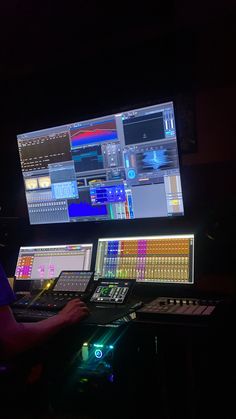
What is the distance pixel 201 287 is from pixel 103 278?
584 mm

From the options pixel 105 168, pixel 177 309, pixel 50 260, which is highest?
pixel 105 168

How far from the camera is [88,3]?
2.72 m

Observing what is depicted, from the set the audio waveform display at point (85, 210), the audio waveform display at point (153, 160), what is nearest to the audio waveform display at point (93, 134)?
the audio waveform display at point (153, 160)

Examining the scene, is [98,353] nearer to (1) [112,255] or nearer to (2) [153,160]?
(1) [112,255]

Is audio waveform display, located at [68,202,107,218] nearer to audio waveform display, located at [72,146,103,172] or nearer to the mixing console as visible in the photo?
audio waveform display, located at [72,146,103,172]

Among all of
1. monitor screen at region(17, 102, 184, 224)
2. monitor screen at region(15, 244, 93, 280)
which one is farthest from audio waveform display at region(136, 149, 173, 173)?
monitor screen at region(15, 244, 93, 280)

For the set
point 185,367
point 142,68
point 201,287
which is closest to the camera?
point 185,367

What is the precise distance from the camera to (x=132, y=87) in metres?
2.90

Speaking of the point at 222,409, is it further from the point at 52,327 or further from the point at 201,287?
the point at 52,327

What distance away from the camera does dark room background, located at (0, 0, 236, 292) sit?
98.2 inches

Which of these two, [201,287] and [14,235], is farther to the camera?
[14,235]

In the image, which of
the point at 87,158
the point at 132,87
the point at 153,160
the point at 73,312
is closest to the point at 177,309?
the point at 73,312

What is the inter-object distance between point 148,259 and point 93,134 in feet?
2.67

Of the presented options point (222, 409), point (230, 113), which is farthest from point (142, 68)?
point (222, 409)
